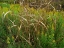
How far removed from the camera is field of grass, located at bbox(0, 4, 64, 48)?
165 inches

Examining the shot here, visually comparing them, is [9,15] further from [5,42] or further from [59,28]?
[59,28]

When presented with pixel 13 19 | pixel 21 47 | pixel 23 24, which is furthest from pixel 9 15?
pixel 21 47

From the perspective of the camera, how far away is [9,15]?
481 centimetres

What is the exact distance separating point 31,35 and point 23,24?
0.81ft

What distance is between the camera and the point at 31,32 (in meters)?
4.40

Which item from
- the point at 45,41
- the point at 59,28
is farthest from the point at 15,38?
the point at 59,28

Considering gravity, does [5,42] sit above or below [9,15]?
→ below

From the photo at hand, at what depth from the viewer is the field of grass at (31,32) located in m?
4.20

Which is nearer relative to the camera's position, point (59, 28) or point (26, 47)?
point (26, 47)

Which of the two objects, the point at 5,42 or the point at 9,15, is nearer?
the point at 5,42

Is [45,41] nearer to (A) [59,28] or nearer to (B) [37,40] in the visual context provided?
(B) [37,40]

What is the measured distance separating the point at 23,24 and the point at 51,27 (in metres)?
0.48

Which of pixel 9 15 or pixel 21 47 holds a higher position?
pixel 9 15

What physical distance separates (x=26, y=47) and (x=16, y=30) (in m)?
0.38
